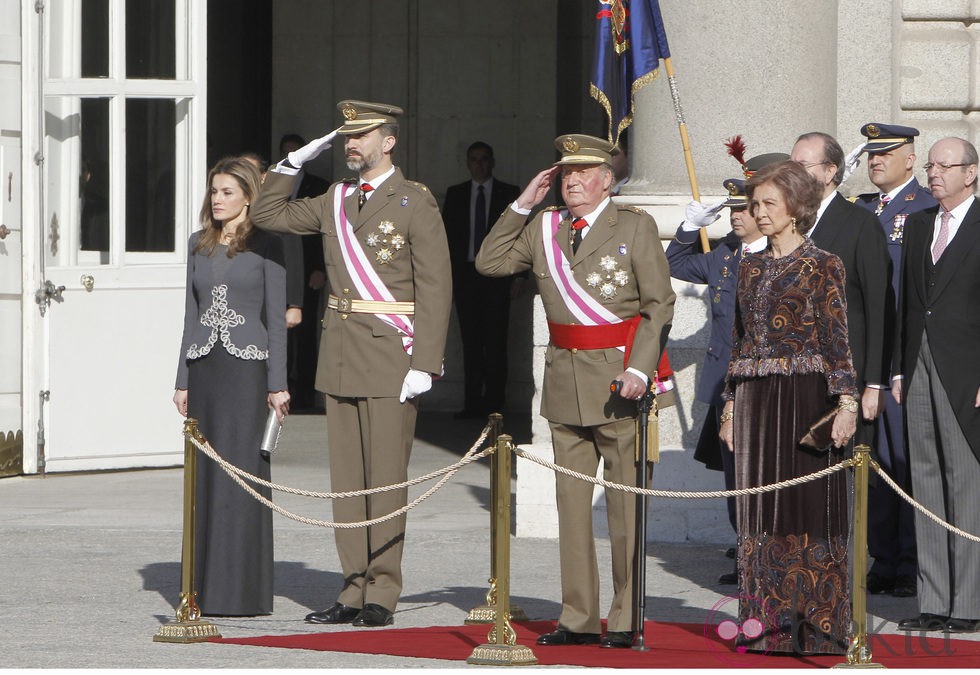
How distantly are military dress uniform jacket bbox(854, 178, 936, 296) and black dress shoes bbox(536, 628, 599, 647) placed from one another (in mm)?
2130

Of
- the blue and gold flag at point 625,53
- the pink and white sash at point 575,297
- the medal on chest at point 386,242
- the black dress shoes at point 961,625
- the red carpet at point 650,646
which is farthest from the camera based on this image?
the blue and gold flag at point 625,53

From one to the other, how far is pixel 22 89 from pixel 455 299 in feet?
13.9

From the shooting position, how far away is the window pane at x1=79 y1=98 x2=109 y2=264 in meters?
10.9

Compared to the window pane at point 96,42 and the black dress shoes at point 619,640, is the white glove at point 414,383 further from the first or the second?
the window pane at point 96,42

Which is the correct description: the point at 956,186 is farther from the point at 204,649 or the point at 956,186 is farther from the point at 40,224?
the point at 40,224

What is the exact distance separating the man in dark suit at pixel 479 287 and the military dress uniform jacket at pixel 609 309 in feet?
23.2

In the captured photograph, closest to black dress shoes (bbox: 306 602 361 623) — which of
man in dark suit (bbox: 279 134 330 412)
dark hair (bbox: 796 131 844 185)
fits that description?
dark hair (bbox: 796 131 844 185)

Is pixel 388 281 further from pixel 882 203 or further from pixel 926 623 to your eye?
pixel 926 623

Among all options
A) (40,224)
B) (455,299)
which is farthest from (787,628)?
(455,299)

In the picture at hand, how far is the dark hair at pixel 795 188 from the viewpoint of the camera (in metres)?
6.50

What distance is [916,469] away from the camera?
735 centimetres

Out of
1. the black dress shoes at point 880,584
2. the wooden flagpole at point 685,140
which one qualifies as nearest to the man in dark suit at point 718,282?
the wooden flagpole at point 685,140

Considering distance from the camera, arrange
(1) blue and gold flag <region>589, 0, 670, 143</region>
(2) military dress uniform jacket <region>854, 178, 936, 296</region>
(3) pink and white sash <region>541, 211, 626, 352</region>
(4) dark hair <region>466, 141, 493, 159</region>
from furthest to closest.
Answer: (4) dark hair <region>466, 141, 493, 159</region>, (1) blue and gold flag <region>589, 0, 670, 143</region>, (2) military dress uniform jacket <region>854, 178, 936, 296</region>, (3) pink and white sash <region>541, 211, 626, 352</region>

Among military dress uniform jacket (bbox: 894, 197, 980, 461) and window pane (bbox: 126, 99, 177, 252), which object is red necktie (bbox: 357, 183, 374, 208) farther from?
window pane (bbox: 126, 99, 177, 252)
